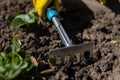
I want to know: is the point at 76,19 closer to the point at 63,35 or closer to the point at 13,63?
the point at 63,35

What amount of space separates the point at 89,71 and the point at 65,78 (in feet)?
0.42

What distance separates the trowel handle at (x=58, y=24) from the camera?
1686mm

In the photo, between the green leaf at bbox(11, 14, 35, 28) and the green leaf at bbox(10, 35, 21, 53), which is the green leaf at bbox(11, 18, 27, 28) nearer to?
the green leaf at bbox(11, 14, 35, 28)

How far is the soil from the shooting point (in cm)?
164

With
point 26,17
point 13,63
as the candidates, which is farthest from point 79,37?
point 13,63

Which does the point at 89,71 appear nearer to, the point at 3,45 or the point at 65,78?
the point at 65,78

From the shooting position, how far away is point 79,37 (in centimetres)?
188

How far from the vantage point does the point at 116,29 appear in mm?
1911

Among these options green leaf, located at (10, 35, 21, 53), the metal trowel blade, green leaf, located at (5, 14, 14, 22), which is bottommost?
the metal trowel blade

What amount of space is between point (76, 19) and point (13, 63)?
0.59 m

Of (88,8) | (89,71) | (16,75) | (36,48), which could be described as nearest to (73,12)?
(88,8)

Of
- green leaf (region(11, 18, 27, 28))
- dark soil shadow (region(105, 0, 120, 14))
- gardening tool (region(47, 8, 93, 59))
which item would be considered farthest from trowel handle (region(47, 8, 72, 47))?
dark soil shadow (region(105, 0, 120, 14))

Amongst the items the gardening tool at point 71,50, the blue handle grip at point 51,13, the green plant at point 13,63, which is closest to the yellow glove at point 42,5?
the blue handle grip at point 51,13

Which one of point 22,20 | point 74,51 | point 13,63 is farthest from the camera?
point 22,20
